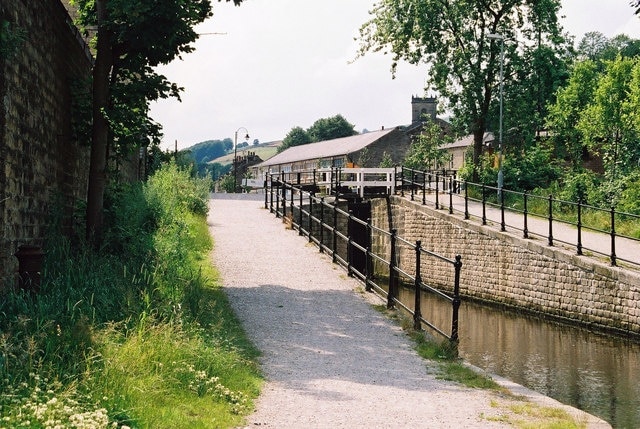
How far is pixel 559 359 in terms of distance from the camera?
13.4 meters

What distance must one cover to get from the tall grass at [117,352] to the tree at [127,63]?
1.84 meters

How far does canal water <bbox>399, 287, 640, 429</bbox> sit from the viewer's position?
10387mm

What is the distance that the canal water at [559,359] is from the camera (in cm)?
1039

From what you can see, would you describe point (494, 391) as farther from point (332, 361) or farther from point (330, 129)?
point (330, 129)

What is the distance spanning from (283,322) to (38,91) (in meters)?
4.61

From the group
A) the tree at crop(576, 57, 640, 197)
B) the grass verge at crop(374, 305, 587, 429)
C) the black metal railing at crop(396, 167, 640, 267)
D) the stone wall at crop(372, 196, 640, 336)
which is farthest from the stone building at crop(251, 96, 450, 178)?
the grass verge at crop(374, 305, 587, 429)

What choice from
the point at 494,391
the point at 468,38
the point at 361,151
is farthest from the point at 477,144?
the point at 494,391

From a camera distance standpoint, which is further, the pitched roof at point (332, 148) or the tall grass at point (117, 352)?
the pitched roof at point (332, 148)

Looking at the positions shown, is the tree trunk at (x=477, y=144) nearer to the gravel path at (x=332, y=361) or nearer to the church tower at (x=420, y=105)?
the gravel path at (x=332, y=361)

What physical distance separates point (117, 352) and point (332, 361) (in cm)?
273

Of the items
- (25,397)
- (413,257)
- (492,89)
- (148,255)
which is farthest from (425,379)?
(492,89)

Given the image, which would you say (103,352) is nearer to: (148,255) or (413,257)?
(148,255)

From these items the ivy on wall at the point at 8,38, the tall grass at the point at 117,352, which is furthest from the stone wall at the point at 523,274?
the ivy on wall at the point at 8,38

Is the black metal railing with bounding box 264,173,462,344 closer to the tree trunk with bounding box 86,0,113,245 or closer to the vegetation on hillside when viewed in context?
the tree trunk with bounding box 86,0,113,245
